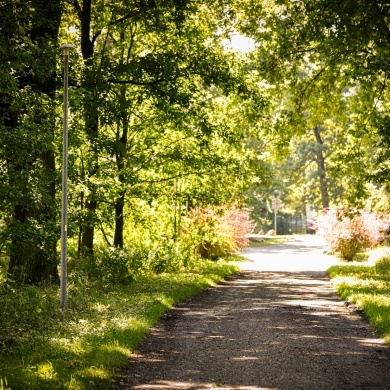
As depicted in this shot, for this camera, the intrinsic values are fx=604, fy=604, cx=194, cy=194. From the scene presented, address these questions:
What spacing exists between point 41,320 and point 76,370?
9.89ft

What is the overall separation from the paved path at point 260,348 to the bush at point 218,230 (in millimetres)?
7930

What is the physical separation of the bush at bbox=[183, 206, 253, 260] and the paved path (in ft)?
26.0

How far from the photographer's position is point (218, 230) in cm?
2525

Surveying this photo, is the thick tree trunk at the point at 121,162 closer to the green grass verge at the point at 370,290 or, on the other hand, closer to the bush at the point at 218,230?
the bush at the point at 218,230

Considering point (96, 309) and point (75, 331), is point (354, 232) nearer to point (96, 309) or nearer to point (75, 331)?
point (96, 309)

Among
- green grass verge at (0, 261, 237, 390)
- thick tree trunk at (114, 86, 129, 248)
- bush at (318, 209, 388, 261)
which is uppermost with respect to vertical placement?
thick tree trunk at (114, 86, 129, 248)

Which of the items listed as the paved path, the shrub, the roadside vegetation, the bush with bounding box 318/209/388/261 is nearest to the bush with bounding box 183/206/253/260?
the roadside vegetation

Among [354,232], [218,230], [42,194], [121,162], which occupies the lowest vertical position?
[354,232]

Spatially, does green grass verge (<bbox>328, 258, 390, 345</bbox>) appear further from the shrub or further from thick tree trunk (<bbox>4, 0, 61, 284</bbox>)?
thick tree trunk (<bbox>4, 0, 61, 284</bbox>)

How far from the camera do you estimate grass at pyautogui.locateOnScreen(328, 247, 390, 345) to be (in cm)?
1123

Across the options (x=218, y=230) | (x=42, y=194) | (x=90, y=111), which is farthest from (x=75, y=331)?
(x=218, y=230)

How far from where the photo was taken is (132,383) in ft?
24.2

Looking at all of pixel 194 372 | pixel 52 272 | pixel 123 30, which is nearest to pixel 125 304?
pixel 52 272

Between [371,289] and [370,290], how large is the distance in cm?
27
